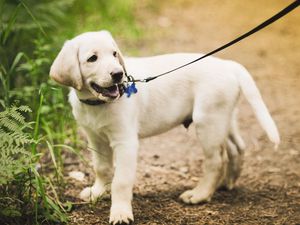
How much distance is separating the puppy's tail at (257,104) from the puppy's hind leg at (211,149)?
180 mm

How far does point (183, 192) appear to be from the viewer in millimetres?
4141

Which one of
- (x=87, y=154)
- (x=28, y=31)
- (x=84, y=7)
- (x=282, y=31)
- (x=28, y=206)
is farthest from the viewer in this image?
(x=282, y=31)

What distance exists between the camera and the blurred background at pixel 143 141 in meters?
3.43

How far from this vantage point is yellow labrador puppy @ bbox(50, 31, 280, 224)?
11.0 feet

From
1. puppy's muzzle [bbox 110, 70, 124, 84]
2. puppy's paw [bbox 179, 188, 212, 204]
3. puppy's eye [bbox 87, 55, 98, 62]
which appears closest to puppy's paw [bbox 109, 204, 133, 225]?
puppy's paw [bbox 179, 188, 212, 204]

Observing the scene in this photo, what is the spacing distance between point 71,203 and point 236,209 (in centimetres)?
120

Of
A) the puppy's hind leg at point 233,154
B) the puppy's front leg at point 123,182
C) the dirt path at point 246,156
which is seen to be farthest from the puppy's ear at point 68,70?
the puppy's hind leg at point 233,154

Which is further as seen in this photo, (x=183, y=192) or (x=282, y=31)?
(x=282, y=31)

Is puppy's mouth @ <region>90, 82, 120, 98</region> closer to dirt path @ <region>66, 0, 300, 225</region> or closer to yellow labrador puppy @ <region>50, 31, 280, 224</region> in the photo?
yellow labrador puppy @ <region>50, 31, 280, 224</region>

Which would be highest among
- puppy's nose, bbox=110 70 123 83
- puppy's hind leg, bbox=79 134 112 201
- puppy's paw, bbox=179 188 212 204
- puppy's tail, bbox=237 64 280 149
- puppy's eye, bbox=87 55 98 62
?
puppy's eye, bbox=87 55 98 62

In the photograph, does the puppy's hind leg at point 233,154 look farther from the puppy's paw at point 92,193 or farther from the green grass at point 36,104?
the green grass at point 36,104

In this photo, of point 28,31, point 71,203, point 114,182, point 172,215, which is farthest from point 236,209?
point 28,31

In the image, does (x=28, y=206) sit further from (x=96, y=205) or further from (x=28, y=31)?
(x=28, y=31)

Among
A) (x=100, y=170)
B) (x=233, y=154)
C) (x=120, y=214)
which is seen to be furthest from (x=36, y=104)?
(x=233, y=154)
